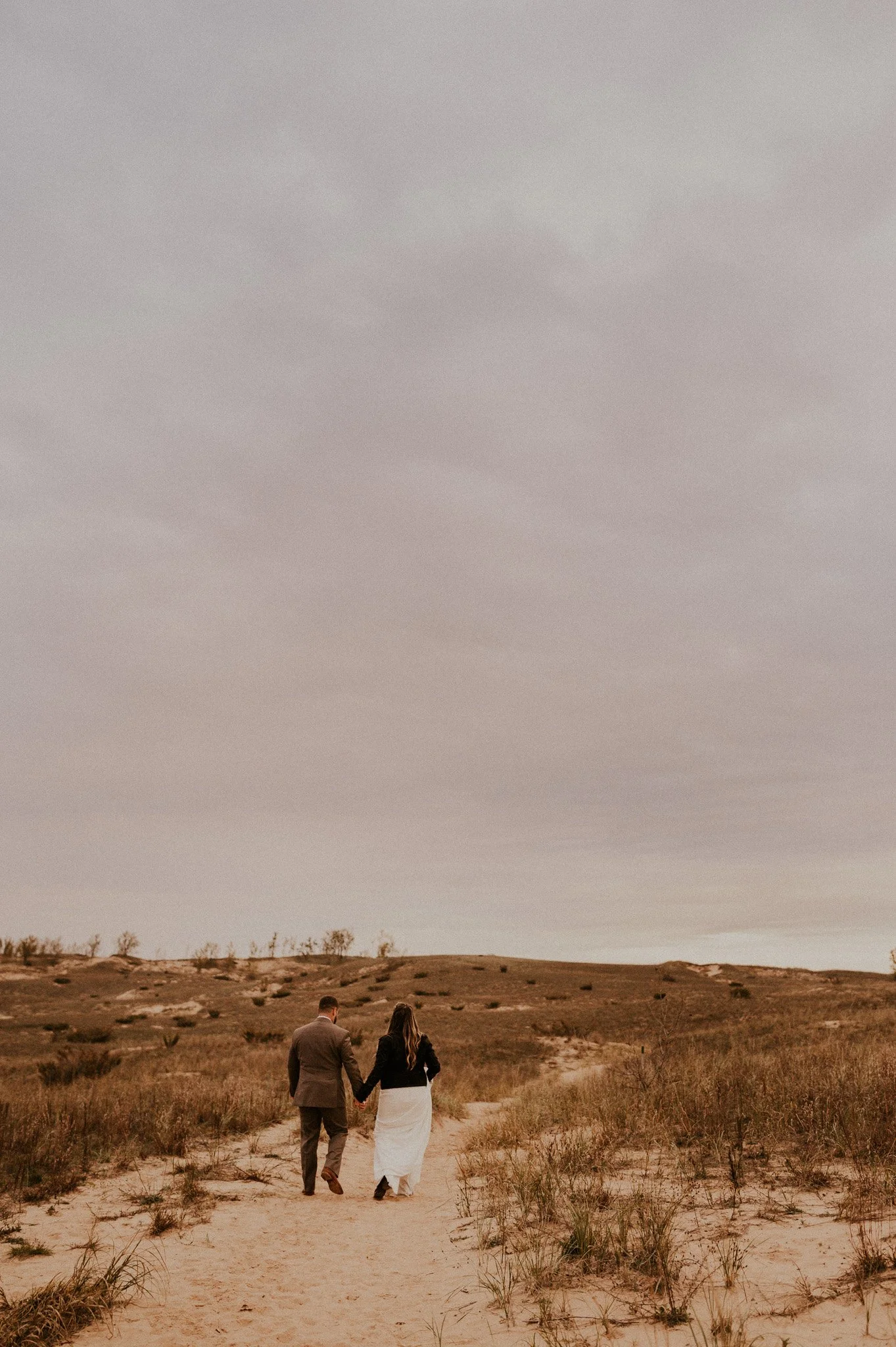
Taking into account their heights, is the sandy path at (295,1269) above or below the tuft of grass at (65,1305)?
below

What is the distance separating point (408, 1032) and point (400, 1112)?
91 centimetres

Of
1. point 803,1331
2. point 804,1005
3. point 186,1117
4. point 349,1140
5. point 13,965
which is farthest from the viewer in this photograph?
point 13,965

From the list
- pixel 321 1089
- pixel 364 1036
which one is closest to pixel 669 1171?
pixel 321 1089

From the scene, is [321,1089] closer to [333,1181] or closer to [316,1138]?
[316,1138]

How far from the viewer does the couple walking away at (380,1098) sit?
32.3ft

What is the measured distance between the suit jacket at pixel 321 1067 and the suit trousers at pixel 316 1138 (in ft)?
0.36

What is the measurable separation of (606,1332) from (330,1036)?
6.01 meters

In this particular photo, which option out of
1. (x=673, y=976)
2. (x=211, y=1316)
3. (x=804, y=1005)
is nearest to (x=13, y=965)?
(x=673, y=976)

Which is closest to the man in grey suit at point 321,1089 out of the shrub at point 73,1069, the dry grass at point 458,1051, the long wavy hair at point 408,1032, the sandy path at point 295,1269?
the sandy path at point 295,1269

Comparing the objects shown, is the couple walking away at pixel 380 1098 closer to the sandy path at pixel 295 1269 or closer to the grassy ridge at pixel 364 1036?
the sandy path at pixel 295 1269

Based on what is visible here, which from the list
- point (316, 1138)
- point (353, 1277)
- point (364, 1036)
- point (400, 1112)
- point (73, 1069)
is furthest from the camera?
point (364, 1036)

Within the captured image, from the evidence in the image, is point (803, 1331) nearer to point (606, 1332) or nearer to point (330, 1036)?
point (606, 1332)

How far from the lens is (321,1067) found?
393 inches

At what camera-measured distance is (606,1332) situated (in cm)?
457
